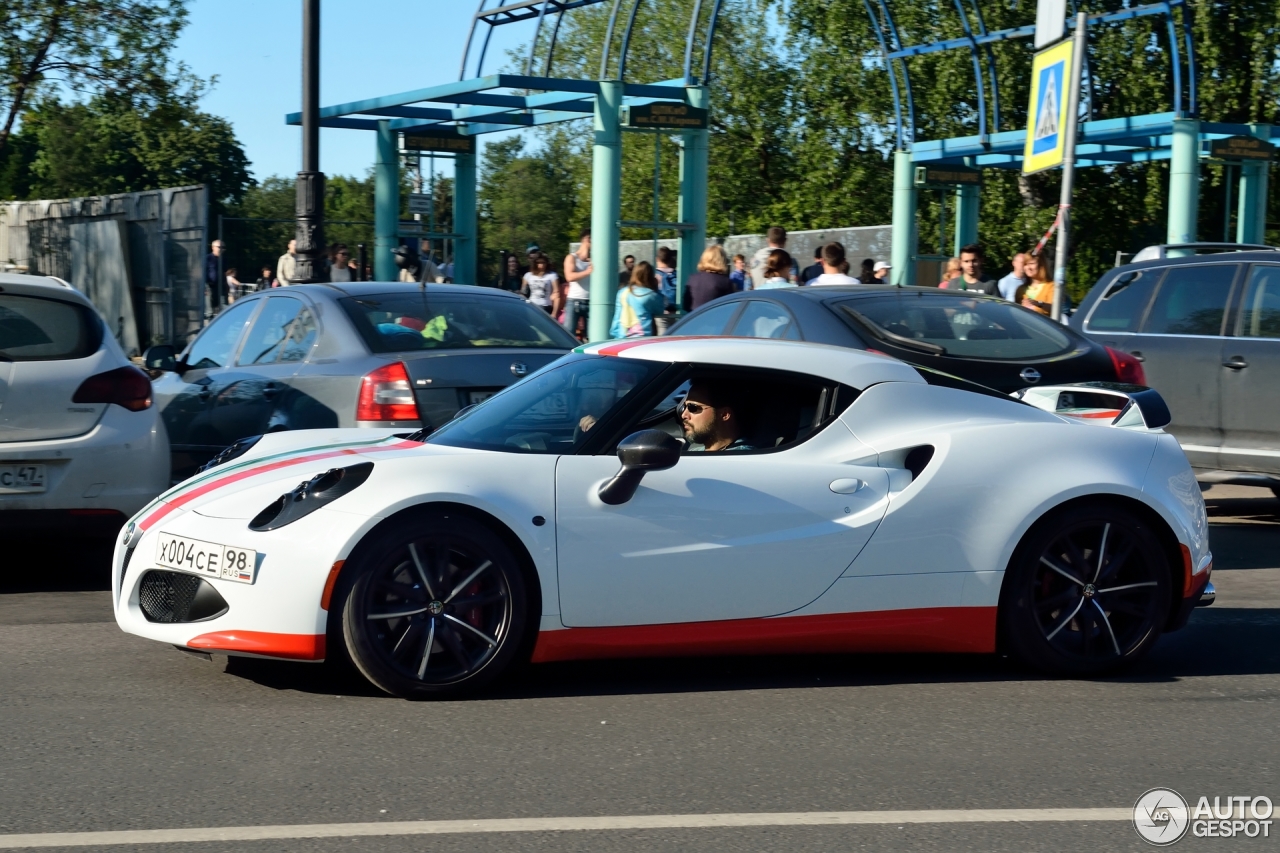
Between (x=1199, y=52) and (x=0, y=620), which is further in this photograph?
(x=1199, y=52)

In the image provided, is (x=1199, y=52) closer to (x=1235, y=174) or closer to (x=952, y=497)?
(x=1235, y=174)

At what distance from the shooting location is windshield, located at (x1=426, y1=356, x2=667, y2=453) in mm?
5617

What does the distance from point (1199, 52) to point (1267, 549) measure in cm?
2502

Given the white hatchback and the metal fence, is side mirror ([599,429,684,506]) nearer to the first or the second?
the white hatchback

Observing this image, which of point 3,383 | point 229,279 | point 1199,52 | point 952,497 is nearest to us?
point 952,497

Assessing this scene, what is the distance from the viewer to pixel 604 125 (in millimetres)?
18469

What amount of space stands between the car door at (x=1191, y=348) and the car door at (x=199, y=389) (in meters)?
5.87

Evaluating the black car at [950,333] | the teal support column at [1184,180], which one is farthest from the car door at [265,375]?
the teal support column at [1184,180]

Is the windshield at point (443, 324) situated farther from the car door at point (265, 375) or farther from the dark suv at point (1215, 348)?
the dark suv at point (1215, 348)

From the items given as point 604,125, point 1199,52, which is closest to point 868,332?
point 604,125

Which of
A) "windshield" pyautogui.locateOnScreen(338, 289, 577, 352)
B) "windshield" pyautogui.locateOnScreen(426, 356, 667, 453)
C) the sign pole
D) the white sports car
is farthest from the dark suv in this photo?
"windshield" pyautogui.locateOnScreen(426, 356, 667, 453)

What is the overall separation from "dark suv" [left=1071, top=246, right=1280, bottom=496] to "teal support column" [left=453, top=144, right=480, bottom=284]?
14702 mm

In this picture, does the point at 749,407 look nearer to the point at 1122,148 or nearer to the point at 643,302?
the point at 643,302

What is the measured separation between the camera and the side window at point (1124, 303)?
10.9m
